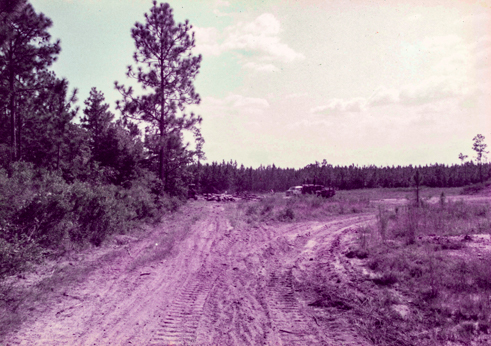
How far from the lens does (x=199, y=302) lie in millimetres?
5711

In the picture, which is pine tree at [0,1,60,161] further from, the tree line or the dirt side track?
the dirt side track

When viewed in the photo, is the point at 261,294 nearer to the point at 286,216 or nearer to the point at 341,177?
the point at 286,216

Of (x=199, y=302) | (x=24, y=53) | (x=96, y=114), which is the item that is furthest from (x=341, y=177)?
(x=199, y=302)

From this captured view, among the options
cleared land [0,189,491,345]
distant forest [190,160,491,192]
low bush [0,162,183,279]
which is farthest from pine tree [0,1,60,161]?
distant forest [190,160,491,192]

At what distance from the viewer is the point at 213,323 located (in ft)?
15.9

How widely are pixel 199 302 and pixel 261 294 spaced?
1290 millimetres

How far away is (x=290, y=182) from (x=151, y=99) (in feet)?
236

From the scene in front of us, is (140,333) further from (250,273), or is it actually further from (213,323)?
(250,273)

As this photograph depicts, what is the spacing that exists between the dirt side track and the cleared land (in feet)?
0.07

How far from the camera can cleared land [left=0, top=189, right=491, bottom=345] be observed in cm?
445

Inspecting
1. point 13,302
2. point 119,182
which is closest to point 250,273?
point 13,302

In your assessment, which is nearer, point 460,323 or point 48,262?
point 460,323

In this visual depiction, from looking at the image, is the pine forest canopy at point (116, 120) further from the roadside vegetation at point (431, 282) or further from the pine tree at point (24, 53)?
the roadside vegetation at point (431, 282)

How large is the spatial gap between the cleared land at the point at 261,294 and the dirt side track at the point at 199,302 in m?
0.02
